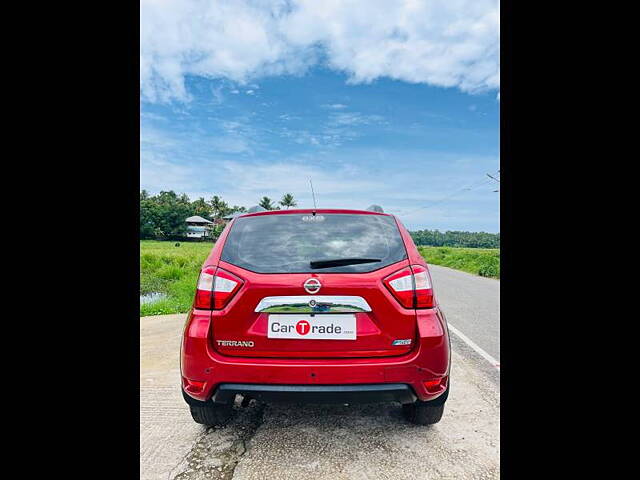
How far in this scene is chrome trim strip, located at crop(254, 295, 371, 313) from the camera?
2033 mm

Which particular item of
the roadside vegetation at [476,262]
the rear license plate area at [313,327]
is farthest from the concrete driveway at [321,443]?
the roadside vegetation at [476,262]

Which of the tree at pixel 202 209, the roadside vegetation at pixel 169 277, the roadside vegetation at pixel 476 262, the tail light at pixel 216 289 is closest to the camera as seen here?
the tail light at pixel 216 289

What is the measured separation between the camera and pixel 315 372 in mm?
1983

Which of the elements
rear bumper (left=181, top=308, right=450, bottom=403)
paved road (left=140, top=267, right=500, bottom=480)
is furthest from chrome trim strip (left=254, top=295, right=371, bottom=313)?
paved road (left=140, top=267, right=500, bottom=480)

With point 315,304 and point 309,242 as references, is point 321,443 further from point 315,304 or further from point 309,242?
point 309,242

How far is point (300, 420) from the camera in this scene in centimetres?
255

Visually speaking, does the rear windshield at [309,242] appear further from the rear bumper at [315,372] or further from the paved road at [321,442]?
the paved road at [321,442]

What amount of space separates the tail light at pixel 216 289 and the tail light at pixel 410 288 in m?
0.91

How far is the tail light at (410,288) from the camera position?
2.09m

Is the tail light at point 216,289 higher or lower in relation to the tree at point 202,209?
lower
